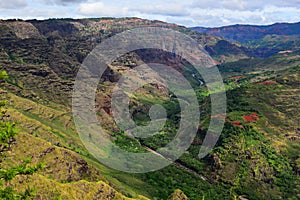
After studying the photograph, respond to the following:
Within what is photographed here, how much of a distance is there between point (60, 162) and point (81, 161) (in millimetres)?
6176

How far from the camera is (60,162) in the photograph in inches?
3142

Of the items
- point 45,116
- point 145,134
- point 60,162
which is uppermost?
point 60,162

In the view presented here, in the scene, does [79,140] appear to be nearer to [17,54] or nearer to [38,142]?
[38,142]

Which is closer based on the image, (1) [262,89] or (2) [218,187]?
(2) [218,187]

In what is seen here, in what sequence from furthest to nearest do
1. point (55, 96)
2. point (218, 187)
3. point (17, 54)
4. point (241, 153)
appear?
point (17, 54), point (55, 96), point (241, 153), point (218, 187)

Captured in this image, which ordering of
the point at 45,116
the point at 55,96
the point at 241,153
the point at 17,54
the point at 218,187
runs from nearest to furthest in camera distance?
the point at 218,187
the point at 241,153
the point at 45,116
the point at 55,96
the point at 17,54

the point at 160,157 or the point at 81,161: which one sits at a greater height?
the point at 81,161

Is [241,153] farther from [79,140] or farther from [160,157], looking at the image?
[79,140]

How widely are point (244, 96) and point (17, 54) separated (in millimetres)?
120023

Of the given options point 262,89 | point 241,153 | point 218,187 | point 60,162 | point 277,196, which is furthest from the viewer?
point 262,89

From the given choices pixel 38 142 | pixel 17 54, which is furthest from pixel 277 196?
pixel 17 54

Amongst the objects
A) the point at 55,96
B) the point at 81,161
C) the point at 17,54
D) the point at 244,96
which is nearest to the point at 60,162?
the point at 81,161

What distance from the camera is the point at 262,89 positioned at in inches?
7096

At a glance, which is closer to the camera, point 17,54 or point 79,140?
point 79,140
